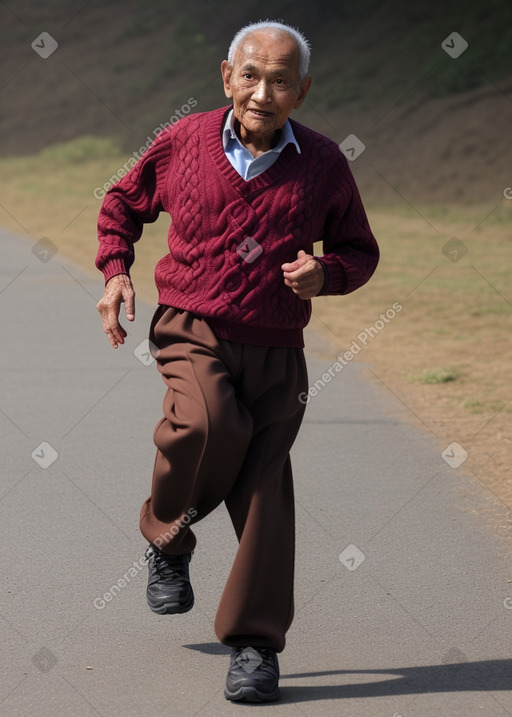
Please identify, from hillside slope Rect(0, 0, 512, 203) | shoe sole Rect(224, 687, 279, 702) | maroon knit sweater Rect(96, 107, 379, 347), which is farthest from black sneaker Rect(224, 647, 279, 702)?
hillside slope Rect(0, 0, 512, 203)

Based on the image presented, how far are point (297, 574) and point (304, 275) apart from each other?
1712 mm

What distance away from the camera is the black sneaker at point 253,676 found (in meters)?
3.86

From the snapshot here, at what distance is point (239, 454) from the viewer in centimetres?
390

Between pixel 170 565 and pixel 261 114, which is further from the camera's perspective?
pixel 170 565

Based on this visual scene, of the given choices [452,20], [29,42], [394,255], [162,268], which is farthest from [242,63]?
[29,42]

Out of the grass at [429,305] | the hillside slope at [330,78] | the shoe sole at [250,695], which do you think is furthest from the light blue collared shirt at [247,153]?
the hillside slope at [330,78]

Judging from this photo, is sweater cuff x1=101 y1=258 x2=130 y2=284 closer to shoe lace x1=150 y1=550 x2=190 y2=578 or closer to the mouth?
the mouth

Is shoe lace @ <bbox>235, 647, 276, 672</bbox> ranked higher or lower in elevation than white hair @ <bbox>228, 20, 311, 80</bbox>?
lower

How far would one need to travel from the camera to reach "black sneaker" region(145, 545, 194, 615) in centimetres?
423

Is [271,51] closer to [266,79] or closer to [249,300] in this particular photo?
[266,79]

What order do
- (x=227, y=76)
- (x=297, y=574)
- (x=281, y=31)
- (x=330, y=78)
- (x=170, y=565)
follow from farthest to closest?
(x=330, y=78) < (x=297, y=574) < (x=170, y=565) < (x=227, y=76) < (x=281, y=31)

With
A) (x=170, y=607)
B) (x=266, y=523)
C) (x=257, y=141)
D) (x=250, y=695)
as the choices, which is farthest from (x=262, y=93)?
(x=250, y=695)

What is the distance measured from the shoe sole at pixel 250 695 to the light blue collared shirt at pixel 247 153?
1498mm

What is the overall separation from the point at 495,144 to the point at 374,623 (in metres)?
20.1
